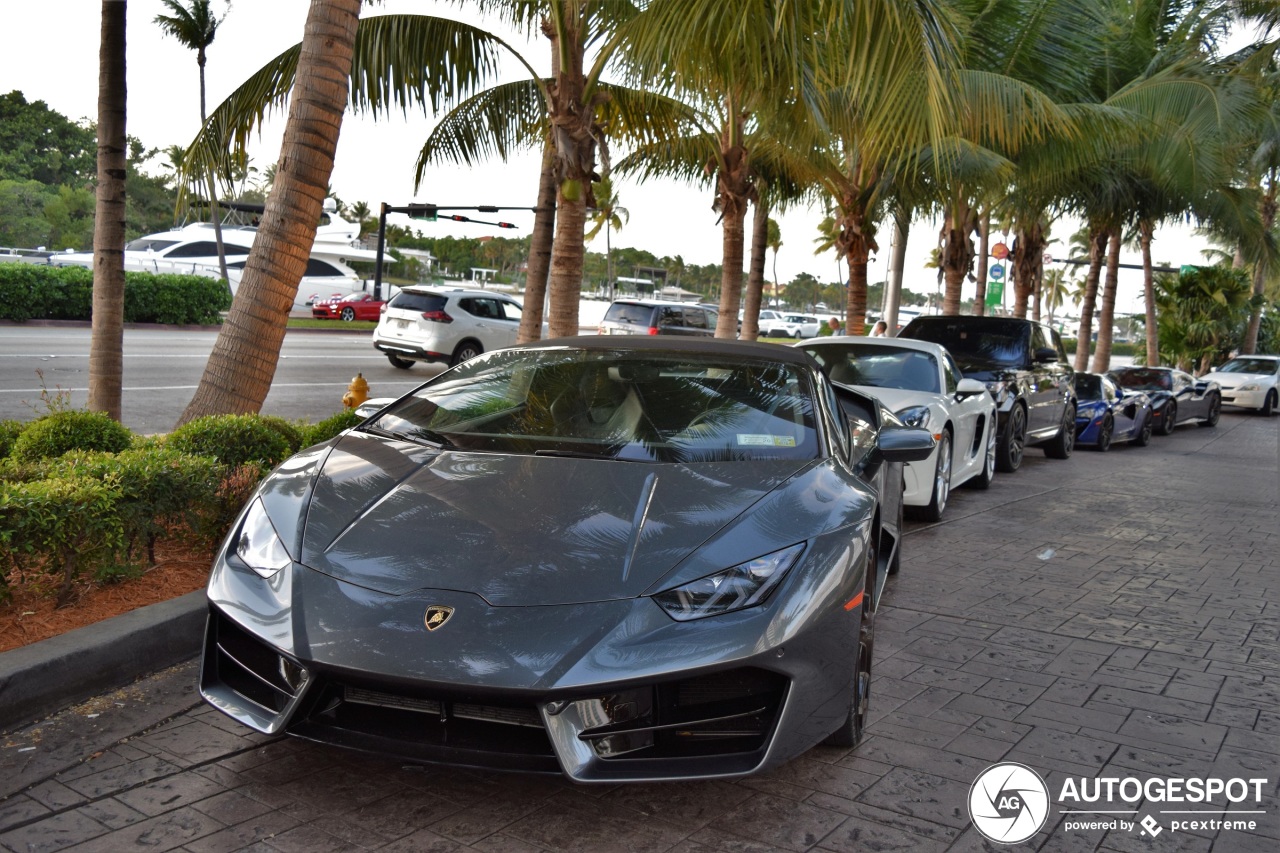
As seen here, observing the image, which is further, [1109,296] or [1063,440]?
[1109,296]

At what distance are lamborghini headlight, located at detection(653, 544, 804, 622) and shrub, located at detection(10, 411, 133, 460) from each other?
13.5 feet

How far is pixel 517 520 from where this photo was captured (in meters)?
3.37

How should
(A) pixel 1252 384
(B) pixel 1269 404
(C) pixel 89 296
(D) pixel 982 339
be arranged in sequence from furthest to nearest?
(B) pixel 1269 404
(A) pixel 1252 384
(C) pixel 89 296
(D) pixel 982 339

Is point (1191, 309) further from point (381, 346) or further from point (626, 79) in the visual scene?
point (626, 79)

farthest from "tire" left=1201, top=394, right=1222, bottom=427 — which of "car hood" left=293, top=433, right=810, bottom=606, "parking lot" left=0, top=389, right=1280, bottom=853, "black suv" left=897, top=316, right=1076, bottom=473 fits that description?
"car hood" left=293, top=433, right=810, bottom=606

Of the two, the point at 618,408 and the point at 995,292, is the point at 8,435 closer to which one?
the point at 618,408

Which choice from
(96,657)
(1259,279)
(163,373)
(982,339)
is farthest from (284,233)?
(1259,279)

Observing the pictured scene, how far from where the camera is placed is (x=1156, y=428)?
20.2 m

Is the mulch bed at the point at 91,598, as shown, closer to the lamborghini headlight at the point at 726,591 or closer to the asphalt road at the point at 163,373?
the lamborghini headlight at the point at 726,591

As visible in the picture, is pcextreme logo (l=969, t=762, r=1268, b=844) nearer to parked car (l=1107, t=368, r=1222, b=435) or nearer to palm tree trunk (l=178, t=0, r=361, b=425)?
palm tree trunk (l=178, t=0, r=361, b=425)

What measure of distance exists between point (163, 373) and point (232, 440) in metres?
11.4

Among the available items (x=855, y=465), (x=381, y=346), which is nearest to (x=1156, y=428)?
(x=381, y=346)

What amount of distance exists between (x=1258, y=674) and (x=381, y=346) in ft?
59.2

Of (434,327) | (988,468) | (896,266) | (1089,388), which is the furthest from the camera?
(896,266)
